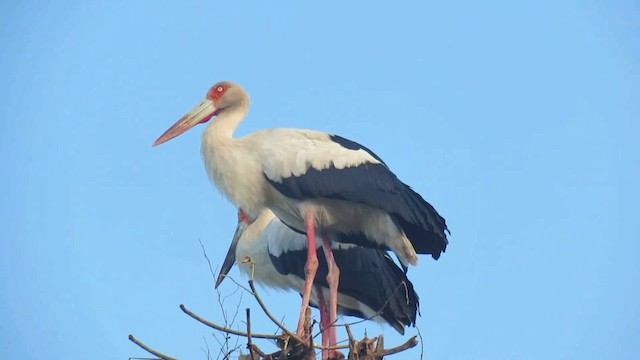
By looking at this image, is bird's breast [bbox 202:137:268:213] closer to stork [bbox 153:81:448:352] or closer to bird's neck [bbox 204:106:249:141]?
stork [bbox 153:81:448:352]

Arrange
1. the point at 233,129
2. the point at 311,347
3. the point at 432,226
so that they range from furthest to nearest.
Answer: the point at 233,129
the point at 432,226
the point at 311,347

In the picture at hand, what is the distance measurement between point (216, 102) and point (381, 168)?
161 cm

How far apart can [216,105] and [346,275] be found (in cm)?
209

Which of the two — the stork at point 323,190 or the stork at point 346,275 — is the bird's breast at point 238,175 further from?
the stork at point 346,275

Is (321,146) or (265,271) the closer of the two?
(321,146)

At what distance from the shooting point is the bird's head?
10289 millimetres

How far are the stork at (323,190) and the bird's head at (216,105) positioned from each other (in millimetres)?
376

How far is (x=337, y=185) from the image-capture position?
9.42 meters

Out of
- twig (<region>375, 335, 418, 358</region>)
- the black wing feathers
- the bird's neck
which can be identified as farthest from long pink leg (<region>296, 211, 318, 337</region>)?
twig (<region>375, 335, 418, 358</region>)

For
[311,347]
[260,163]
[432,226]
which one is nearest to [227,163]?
[260,163]

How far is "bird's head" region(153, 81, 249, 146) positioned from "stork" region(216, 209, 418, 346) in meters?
1.41

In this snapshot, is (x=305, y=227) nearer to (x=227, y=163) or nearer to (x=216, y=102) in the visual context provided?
(x=227, y=163)

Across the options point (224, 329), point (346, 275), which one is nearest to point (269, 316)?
point (224, 329)

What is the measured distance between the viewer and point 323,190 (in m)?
9.43
